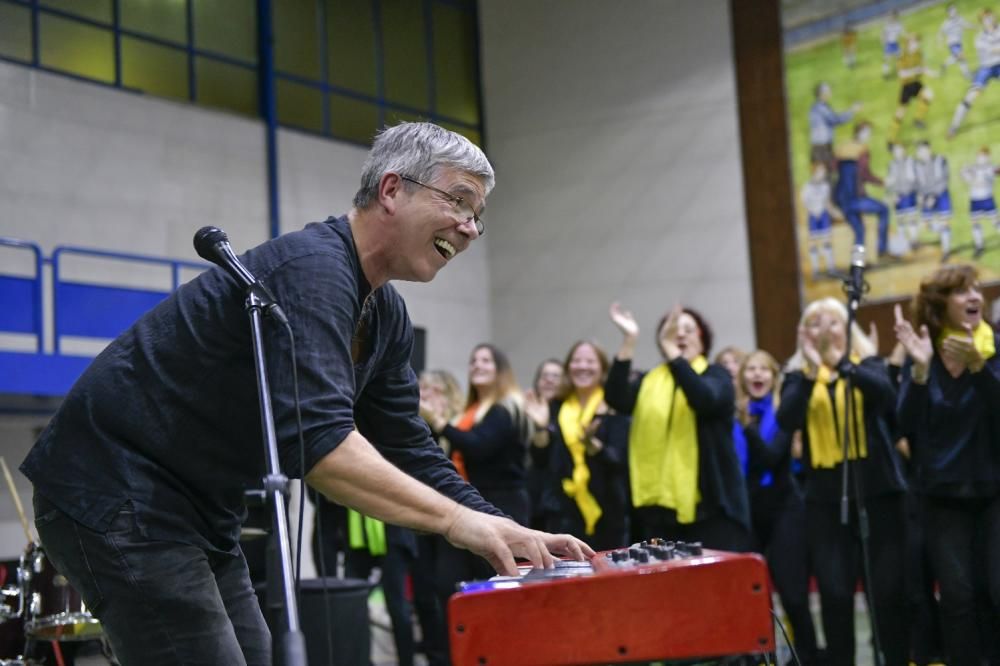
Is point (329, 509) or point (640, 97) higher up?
point (640, 97)

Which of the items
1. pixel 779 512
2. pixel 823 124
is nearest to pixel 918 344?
pixel 779 512

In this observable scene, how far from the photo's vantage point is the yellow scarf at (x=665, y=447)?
584cm

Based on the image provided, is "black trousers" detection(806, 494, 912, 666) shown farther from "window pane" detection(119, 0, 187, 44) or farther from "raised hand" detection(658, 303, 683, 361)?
"window pane" detection(119, 0, 187, 44)

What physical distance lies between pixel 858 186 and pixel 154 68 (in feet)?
22.4

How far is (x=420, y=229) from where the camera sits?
2465mm

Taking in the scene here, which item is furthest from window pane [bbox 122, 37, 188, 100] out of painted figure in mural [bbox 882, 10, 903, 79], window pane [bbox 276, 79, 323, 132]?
painted figure in mural [bbox 882, 10, 903, 79]

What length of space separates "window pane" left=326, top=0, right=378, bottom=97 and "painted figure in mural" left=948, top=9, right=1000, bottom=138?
6258mm

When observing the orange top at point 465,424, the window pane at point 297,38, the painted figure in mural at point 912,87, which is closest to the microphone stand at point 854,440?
the orange top at point 465,424

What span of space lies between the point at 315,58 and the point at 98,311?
4.49 meters

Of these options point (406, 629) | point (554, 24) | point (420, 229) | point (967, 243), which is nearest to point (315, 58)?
point (554, 24)

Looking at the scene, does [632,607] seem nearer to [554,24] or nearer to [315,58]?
[315,58]

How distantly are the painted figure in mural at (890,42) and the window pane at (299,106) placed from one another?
579 cm

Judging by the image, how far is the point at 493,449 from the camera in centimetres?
680

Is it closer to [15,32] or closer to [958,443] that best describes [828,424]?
[958,443]
